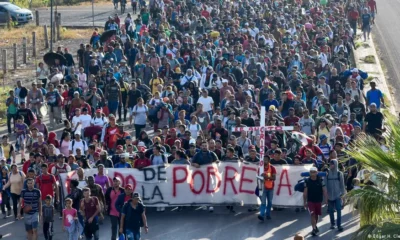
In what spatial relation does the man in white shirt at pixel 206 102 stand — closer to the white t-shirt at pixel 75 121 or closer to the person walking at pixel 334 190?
the white t-shirt at pixel 75 121

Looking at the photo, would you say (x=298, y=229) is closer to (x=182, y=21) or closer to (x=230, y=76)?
(x=230, y=76)

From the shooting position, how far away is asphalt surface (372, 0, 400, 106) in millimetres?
38312

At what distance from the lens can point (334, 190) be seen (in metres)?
19.5

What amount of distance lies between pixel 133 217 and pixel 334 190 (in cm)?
390

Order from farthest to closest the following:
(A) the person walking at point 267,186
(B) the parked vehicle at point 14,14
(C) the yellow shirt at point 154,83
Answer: (B) the parked vehicle at point 14,14, (C) the yellow shirt at point 154,83, (A) the person walking at point 267,186

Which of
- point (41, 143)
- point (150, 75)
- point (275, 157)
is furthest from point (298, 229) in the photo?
point (150, 75)

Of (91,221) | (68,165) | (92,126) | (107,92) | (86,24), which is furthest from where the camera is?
(86,24)

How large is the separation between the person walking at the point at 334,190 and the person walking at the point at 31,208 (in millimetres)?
5208

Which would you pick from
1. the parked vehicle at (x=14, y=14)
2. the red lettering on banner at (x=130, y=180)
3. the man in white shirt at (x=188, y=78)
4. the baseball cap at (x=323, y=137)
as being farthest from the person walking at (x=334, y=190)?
the parked vehicle at (x=14, y=14)

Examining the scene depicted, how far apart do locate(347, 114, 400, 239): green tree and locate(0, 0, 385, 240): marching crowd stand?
399 cm

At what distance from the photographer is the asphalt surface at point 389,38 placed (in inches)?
1508

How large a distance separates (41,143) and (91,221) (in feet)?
15.2

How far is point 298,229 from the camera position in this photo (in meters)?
19.7

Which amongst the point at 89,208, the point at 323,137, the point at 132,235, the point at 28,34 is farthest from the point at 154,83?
the point at 28,34
